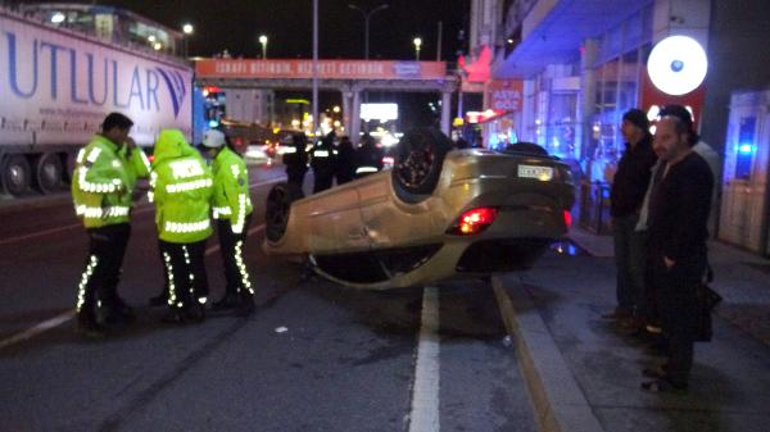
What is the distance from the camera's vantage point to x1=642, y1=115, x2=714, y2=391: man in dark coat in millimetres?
4594

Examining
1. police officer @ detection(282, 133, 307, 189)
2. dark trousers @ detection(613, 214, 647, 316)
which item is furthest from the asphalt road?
police officer @ detection(282, 133, 307, 189)

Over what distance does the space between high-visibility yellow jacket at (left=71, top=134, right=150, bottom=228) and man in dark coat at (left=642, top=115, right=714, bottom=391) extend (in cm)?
429

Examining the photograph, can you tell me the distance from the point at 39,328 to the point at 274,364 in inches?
90.8

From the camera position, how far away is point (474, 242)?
630cm

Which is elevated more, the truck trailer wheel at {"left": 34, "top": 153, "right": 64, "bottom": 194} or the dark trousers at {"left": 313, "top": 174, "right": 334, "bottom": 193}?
the dark trousers at {"left": 313, "top": 174, "right": 334, "bottom": 193}

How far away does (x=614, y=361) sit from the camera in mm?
5496

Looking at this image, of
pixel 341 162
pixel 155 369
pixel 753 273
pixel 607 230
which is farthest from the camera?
pixel 341 162

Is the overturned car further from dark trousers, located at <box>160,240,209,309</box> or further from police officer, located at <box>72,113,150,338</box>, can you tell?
police officer, located at <box>72,113,150,338</box>

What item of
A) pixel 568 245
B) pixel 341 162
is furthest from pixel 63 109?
pixel 568 245

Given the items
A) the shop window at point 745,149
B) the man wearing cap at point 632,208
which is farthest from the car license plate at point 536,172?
the shop window at point 745,149

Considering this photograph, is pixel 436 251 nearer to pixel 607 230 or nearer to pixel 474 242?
pixel 474 242

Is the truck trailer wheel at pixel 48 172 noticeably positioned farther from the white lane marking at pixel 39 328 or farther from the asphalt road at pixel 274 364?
the white lane marking at pixel 39 328

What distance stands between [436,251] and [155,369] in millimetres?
2421

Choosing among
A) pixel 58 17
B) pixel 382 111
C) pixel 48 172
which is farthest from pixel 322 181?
pixel 382 111
